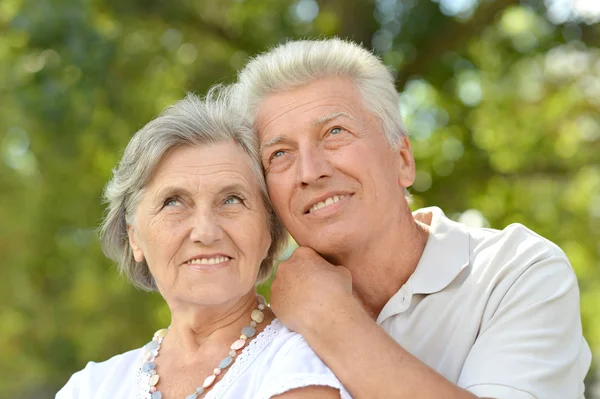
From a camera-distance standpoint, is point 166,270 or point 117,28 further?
point 117,28

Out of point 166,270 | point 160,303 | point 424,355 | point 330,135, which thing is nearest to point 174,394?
point 166,270

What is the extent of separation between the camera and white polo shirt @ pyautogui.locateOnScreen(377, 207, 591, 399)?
8.04 feet

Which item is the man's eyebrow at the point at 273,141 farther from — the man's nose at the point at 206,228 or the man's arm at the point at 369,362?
the man's arm at the point at 369,362

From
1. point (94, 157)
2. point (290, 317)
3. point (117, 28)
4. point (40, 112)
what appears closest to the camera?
point (290, 317)

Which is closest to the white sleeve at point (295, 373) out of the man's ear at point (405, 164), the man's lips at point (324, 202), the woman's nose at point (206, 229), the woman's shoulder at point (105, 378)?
the woman's nose at point (206, 229)

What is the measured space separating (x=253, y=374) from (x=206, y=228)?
466 mm

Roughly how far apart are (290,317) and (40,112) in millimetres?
3619

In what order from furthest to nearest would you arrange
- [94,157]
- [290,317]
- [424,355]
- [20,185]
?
[20,185]
[94,157]
[424,355]
[290,317]

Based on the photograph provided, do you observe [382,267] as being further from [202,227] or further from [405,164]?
[202,227]

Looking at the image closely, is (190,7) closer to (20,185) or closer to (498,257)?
(20,185)

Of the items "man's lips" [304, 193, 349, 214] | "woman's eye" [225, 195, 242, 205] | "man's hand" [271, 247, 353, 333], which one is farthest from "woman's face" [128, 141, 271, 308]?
"man's lips" [304, 193, 349, 214]

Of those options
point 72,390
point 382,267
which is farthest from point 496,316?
point 72,390

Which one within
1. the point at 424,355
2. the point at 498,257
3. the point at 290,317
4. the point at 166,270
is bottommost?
the point at 424,355

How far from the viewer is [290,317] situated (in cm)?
252
